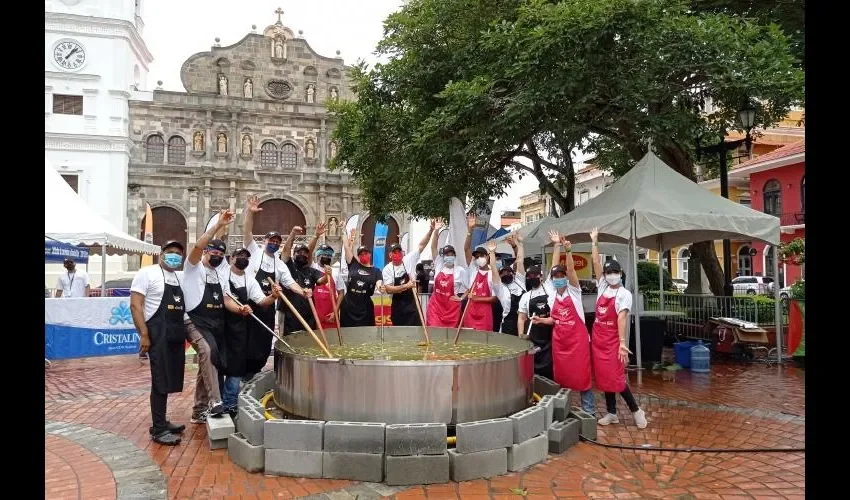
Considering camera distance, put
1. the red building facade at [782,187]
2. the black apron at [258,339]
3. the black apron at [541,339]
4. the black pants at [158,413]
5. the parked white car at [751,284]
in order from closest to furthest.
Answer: the black pants at [158,413]
the black apron at [541,339]
the black apron at [258,339]
the parked white car at [751,284]
the red building facade at [782,187]

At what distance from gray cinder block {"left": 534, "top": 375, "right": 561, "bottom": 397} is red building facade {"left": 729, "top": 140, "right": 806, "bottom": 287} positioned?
24.5m

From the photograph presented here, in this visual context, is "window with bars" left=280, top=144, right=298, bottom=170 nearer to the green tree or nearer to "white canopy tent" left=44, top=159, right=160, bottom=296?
the green tree

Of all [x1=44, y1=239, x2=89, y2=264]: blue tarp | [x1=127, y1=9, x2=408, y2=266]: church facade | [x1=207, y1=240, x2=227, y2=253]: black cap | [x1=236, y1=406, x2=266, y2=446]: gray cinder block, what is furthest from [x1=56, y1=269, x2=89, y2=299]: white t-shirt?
[x1=127, y1=9, x2=408, y2=266]: church facade

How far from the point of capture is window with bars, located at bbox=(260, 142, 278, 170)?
34750mm

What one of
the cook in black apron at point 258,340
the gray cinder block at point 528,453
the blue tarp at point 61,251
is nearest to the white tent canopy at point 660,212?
the gray cinder block at point 528,453

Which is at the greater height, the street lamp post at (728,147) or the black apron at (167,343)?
the street lamp post at (728,147)

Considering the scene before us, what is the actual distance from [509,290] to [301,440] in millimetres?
4183

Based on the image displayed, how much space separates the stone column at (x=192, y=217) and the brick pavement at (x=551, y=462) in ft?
88.2

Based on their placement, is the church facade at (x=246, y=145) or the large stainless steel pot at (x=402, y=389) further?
the church facade at (x=246, y=145)

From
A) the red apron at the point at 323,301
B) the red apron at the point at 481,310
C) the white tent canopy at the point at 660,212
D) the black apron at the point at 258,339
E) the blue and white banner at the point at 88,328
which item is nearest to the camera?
the black apron at the point at 258,339

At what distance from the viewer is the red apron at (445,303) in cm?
853

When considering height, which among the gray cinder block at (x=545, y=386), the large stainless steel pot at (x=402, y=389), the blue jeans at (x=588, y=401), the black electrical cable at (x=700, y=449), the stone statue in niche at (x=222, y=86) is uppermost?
the stone statue in niche at (x=222, y=86)

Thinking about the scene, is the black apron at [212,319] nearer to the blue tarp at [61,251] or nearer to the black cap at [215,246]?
the black cap at [215,246]
